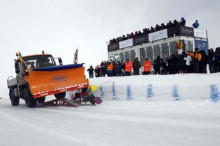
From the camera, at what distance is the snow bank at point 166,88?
24.6 ft

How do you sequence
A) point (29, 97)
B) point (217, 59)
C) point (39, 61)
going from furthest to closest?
point (217, 59) < point (39, 61) < point (29, 97)

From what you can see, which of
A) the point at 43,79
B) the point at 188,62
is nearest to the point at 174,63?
the point at 188,62

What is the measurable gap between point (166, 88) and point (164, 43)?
12.6 metres

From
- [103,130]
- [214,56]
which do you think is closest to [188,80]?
[214,56]

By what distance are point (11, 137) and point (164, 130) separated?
2.56m

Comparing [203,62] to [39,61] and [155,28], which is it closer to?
[39,61]

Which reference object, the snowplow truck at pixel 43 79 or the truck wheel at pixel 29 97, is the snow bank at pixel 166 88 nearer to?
the snowplow truck at pixel 43 79

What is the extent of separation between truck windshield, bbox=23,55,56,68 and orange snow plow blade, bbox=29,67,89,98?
157 cm

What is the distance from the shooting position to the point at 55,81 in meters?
8.53

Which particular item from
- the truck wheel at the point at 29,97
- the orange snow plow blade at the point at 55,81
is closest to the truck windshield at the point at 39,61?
the truck wheel at the point at 29,97

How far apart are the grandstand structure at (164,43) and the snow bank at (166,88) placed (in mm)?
9894

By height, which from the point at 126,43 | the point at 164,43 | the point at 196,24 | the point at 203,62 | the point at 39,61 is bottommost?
the point at 203,62

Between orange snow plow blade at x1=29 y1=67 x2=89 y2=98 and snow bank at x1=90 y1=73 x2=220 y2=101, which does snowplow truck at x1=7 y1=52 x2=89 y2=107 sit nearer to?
orange snow plow blade at x1=29 y1=67 x2=89 y2=98

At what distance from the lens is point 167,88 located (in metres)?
8.51
